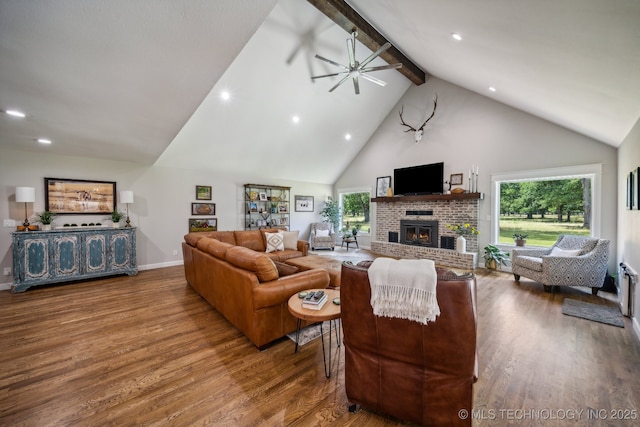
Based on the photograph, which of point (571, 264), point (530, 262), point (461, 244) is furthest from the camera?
point (461, 244)

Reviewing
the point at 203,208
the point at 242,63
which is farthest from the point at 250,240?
the point at 242,63

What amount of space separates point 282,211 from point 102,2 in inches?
238

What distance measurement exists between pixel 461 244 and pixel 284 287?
4.80 meters

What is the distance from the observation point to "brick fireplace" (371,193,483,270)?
5.73 m

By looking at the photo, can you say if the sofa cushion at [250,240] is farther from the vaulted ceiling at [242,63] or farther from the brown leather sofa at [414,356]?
the brown leather sofa at [414,356]

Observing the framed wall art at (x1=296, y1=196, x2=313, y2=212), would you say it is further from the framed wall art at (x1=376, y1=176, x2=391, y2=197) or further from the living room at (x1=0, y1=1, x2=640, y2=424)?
the framed wall art at (x1=376, y1=176, x2=391, y2=197)

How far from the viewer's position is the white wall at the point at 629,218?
2775 mm

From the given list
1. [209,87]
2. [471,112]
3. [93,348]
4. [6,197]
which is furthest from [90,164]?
[471,112]

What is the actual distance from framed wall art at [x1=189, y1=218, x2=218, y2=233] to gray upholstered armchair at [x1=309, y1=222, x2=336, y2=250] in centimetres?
297

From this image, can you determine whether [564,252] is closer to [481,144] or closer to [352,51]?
[481,144]

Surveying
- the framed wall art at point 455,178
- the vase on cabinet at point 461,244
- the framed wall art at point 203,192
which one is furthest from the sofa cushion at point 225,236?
the framed wall art at point 455,178

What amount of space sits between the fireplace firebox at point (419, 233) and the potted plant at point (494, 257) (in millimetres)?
1157

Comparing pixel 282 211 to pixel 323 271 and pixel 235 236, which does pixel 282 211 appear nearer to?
pixel 235 236

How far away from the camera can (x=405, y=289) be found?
1.32 m
